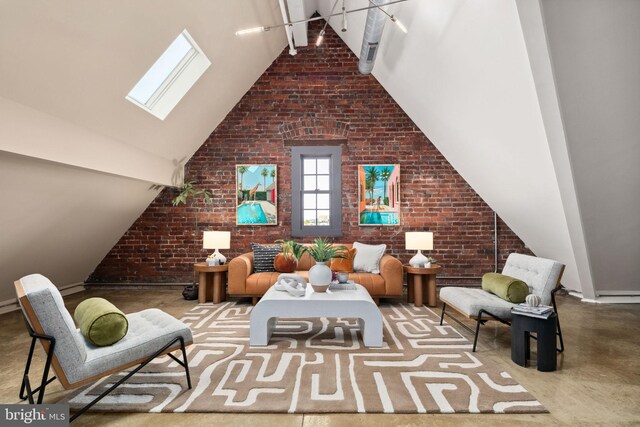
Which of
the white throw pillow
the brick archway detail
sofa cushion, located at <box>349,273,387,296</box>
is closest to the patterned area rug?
sofa cushion, located at <box>349,273,387,296</box>

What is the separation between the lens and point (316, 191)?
6598 millimetres

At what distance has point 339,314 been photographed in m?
3.47

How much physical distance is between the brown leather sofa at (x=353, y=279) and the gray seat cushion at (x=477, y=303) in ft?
4.05

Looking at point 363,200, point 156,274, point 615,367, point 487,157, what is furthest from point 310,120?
point 615,367

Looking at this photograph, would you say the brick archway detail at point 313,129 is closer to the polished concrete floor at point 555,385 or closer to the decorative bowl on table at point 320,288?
the decorative bowl on table at point 320,288

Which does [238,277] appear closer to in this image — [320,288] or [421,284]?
[320,288]

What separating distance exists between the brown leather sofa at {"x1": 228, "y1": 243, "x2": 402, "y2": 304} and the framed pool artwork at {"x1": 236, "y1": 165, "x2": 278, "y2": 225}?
54.2 inches

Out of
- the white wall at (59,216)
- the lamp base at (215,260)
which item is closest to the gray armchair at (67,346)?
the white wall at (59,216)

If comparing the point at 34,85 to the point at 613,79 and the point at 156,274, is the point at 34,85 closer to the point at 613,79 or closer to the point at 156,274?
the point at 156,274

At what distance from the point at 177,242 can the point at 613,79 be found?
6513 millimetres

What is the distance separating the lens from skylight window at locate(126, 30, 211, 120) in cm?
461

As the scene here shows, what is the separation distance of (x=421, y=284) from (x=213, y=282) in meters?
3.24

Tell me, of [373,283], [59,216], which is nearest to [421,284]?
[373,283]

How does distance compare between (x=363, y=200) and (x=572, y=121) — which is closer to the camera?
(x=572, y=121)
